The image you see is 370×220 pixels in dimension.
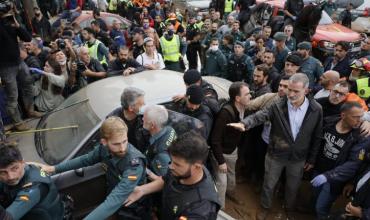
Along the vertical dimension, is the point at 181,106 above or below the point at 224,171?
above

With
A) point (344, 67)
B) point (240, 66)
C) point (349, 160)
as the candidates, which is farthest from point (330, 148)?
point (240, 66)

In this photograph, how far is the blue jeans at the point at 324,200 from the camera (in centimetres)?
379

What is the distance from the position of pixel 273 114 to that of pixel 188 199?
7.18 ft

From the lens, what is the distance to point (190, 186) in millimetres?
2111

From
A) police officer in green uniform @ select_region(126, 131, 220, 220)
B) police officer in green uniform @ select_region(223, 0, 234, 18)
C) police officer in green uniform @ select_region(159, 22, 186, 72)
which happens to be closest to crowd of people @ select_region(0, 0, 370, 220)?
police officer in green uniform @ select_region(126, 131, 220, 220)

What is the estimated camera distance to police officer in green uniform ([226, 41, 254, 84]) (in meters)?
6.14

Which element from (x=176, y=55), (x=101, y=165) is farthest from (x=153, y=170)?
(x=176, y=55)

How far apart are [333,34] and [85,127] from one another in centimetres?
858

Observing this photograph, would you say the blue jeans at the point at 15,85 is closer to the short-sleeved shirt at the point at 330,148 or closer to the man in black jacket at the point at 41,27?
the short-sleeved shirt at the point at 330,148

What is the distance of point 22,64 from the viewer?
5133 mm

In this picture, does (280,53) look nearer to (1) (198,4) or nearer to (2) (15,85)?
(2) (15,85)

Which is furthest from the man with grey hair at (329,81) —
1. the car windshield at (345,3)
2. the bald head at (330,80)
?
the car windshield at (345,3)

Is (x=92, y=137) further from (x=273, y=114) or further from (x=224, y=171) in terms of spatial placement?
(x=273, y=114)

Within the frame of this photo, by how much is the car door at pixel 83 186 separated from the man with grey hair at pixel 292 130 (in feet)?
4.83
